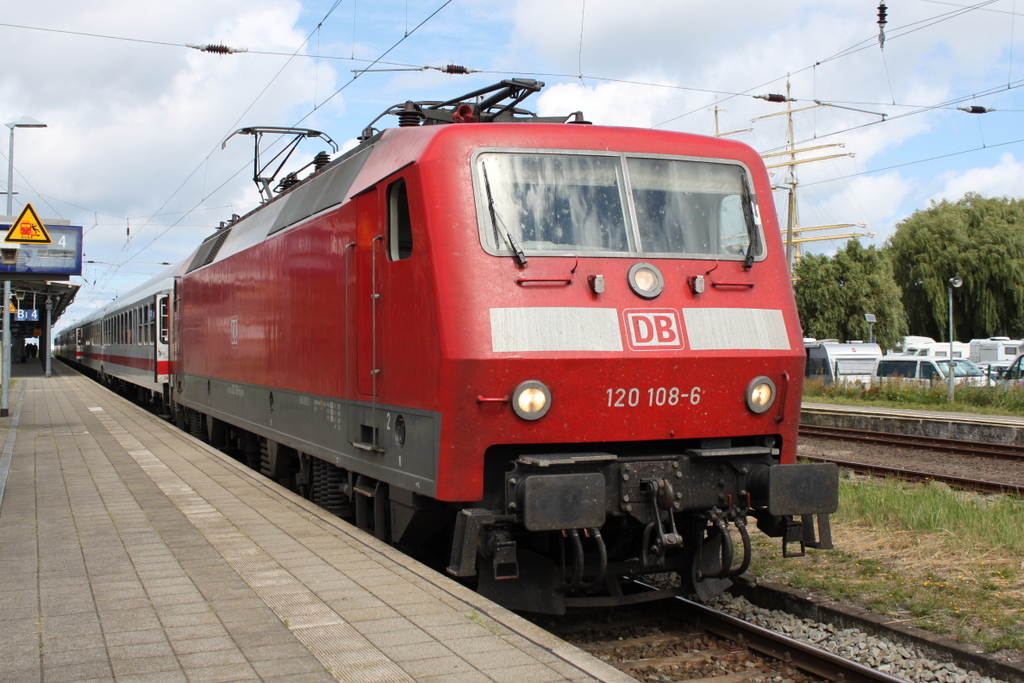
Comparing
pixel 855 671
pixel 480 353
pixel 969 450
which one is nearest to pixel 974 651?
pixel 855 671

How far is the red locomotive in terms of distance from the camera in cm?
549

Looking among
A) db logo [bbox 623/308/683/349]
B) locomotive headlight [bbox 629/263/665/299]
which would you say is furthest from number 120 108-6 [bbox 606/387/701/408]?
locomotive headlight [bbox 629/263/665/299]

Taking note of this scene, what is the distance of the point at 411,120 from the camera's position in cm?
729

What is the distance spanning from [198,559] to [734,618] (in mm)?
3572

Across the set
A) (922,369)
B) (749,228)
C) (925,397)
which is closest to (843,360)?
(922,369)

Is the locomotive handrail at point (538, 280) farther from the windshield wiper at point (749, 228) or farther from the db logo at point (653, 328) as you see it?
the windshield wiper at point (749, 228)

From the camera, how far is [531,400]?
18.1ft

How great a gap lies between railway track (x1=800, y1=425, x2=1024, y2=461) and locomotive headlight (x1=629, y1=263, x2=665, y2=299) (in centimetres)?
1084

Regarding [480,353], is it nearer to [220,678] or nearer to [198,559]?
[220,678]

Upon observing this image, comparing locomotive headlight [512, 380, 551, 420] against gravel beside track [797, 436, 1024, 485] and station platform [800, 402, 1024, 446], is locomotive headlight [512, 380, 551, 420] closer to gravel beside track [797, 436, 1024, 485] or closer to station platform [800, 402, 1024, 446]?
gravel beside track [797, 436, 1024, 485]

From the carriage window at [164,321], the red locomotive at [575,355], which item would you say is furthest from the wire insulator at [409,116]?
the carriage window at [164,321]

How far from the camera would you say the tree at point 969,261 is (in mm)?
43875

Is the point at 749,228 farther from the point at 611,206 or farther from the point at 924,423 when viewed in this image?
the point at 924,423

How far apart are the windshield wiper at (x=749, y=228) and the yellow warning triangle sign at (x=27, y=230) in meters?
13.0
